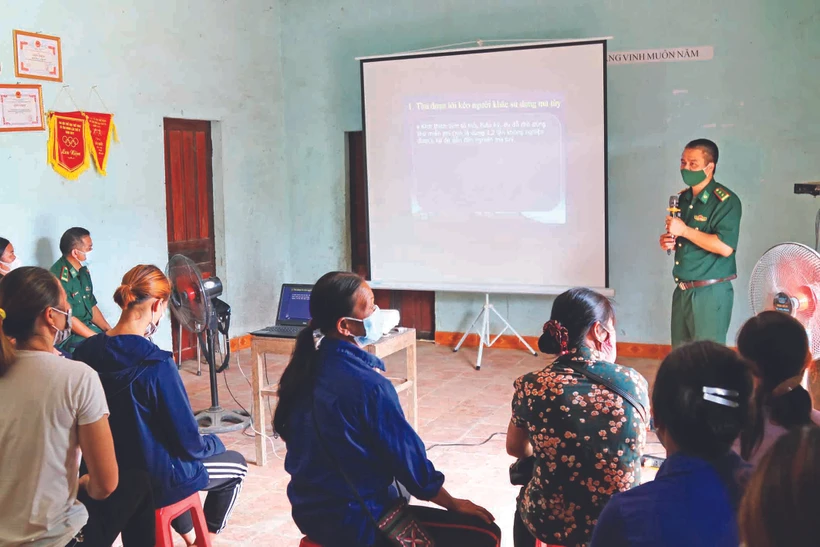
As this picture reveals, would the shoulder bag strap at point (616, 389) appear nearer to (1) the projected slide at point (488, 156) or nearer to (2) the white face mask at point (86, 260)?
(2) the white face mask at point (86, 260)

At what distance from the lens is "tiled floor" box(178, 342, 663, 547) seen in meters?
3.66

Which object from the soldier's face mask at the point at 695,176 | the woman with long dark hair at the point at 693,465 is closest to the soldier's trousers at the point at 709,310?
the soldier's face mask at the point at 695,176

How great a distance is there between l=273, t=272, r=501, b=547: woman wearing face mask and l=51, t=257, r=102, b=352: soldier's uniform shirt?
10.9ft

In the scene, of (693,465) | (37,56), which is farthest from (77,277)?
(693,465)

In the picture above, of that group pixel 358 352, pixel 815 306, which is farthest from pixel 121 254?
pixel 815 306

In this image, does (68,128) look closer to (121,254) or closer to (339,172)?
(121,254)

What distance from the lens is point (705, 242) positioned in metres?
4.44

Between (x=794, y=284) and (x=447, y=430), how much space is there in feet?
7.50

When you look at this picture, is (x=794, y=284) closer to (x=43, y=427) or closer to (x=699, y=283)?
(x=699, y=283)

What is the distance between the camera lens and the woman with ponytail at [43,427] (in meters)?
2.13

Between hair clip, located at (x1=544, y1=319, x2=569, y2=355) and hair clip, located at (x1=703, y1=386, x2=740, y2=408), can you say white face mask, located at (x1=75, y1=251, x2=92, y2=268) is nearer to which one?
hair clip, located at (x1=544, y1=319, x2=569, y2=355)

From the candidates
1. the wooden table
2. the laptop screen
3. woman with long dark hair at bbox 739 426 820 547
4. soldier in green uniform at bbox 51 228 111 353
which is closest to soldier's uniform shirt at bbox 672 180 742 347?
the wooden table

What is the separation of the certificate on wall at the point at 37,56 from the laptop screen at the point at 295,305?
2336mm

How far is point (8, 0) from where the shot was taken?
16.7 ft
